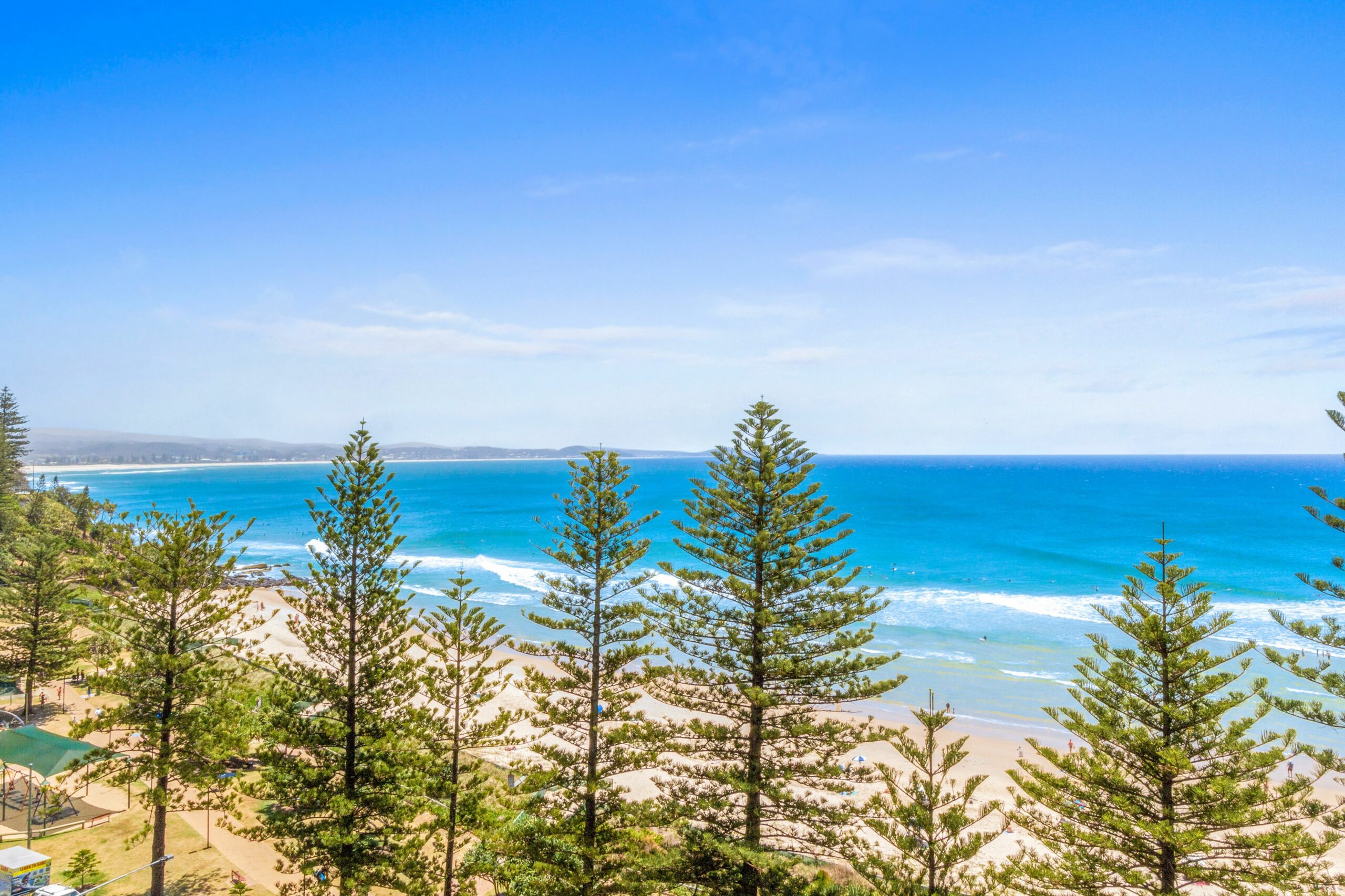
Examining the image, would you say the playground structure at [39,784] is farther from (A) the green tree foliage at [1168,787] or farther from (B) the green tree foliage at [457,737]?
(A) the green tree foliage at [1168,787]

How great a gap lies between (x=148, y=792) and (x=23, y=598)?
38.4ft

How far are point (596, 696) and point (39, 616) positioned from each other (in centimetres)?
1641

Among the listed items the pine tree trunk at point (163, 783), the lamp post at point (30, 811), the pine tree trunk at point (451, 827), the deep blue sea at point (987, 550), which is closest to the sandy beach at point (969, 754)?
the deep blue sea at point (987, 550)

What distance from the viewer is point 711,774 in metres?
10.1

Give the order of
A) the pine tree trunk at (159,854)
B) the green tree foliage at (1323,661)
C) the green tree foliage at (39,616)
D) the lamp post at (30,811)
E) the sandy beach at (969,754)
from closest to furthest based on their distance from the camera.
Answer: the green tree foliage at (1323,661) → the pine tree trunk at (159,854) → the lamp post at (30,811) → the sandy beach at (969,754) → the green tree foliage at (39,616)

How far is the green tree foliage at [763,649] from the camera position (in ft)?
33.0

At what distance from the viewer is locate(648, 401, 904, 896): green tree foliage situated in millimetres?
10070

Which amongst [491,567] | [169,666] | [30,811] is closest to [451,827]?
[169,666]

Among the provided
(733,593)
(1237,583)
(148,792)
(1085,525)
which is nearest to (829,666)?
(733,593)

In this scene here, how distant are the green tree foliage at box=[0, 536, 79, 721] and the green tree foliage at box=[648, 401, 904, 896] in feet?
53.8

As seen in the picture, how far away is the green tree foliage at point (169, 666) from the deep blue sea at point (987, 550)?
18228mm

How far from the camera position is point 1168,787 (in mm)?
8750

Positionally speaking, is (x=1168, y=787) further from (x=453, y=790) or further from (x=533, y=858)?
(x=453, y=790)

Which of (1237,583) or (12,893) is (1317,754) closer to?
(12,893)
